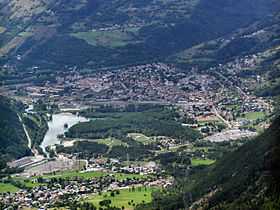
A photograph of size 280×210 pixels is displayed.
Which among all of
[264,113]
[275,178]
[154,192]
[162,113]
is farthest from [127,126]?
[275,178]

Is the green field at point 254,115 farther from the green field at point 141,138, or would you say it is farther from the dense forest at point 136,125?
the green field at point 141,138

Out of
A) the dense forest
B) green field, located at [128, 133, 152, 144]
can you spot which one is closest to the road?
the dense forest

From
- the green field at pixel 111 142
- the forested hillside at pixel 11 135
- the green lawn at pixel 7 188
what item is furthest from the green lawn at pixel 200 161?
the forested hillside at pixel 11 135

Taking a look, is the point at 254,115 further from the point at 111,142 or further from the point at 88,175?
the point at 88,175

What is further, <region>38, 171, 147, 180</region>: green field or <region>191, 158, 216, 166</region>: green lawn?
<region>191, 158, 216, 166</region>: green lawn

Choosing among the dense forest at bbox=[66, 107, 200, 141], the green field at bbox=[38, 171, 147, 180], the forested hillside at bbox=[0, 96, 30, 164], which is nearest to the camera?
the green field at bbox=[38, 171, 147, 180]

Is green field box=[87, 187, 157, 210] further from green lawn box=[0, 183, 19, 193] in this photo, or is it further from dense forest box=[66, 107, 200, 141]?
dense forest box=[66, 107, 200, 141]
